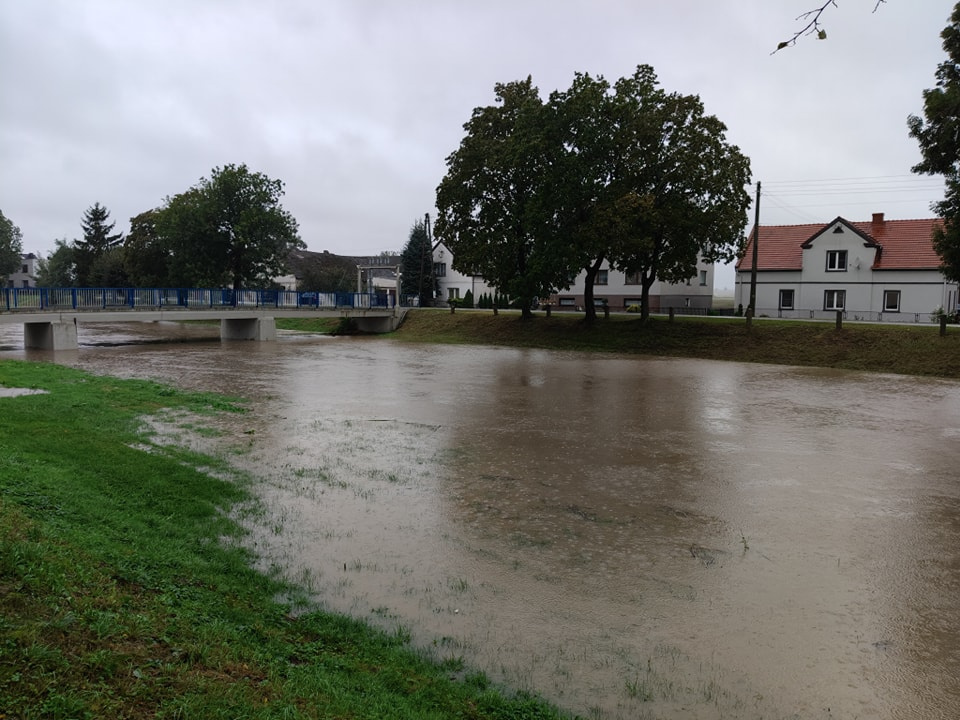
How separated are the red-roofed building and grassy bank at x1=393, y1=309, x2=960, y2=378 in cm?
957

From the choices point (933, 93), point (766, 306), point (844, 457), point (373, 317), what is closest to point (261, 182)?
point (373, 317)

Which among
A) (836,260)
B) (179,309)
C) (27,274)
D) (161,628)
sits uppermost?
(27,274)

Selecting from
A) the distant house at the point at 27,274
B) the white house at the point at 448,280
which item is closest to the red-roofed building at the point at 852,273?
the white house at the point at 448,280

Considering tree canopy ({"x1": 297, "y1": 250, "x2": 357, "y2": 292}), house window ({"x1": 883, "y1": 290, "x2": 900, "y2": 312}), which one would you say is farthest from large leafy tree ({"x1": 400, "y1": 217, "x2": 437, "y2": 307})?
house window ({"x1": 883, "y1": 290, "x2": 900, "y2": 312})

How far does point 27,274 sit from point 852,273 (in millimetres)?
126171

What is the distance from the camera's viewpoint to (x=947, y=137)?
26375 millimetres

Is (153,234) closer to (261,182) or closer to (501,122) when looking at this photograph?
(261,182)

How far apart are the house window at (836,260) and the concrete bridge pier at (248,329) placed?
37.0 m

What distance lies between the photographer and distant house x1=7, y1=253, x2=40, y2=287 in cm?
11412

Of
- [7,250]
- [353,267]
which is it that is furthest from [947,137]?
[7,250]

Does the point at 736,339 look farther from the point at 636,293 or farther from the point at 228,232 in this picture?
the point at 228,232

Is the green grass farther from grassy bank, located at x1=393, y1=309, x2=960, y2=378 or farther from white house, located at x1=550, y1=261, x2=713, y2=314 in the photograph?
white house, located at x1=550, y1=261, x2=713, y2=314

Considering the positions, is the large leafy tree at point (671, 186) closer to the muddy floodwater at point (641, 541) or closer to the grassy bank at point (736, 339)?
the grassy bank at point (736, 339)

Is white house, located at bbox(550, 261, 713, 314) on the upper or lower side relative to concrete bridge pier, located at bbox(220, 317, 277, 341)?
upper
